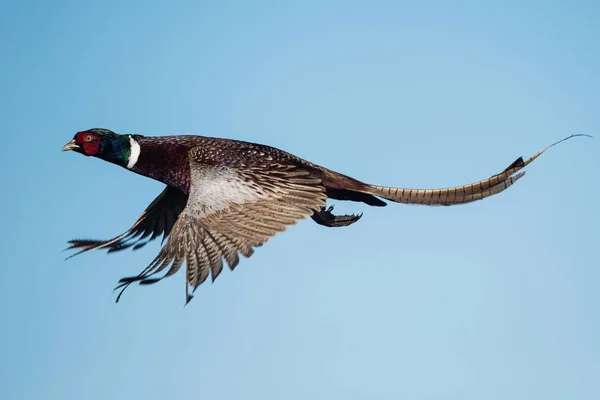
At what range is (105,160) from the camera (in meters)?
12.6

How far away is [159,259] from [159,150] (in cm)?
201

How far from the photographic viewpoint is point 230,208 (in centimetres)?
1090

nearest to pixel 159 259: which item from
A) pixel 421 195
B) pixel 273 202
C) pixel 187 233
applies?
pixel 187 233

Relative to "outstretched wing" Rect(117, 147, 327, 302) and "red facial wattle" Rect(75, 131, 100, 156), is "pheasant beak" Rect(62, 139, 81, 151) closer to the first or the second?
"red facial wattle" Rect(75, 131, 100, 156)

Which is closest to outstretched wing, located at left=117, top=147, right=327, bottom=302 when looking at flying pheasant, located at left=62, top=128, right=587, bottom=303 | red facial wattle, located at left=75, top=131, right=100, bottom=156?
flying pheasant, located at left=62, top=128, right=587, bottom=303

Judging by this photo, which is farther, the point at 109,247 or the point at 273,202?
the point at 109,247

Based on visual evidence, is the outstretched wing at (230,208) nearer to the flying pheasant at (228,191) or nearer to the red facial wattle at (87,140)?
the flying pheasant at (228,191)

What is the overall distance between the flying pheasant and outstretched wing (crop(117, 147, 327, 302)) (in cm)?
1

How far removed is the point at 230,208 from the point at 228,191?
261mm

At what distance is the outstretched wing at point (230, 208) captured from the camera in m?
10.3

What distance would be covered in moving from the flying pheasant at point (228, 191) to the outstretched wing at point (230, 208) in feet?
0.03

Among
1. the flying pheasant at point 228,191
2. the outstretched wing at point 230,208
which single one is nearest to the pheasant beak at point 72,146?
the flying pheasant at point 228,191

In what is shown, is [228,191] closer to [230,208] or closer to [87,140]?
[230,208]

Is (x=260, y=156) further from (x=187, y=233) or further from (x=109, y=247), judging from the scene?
(x=109, y=247)
